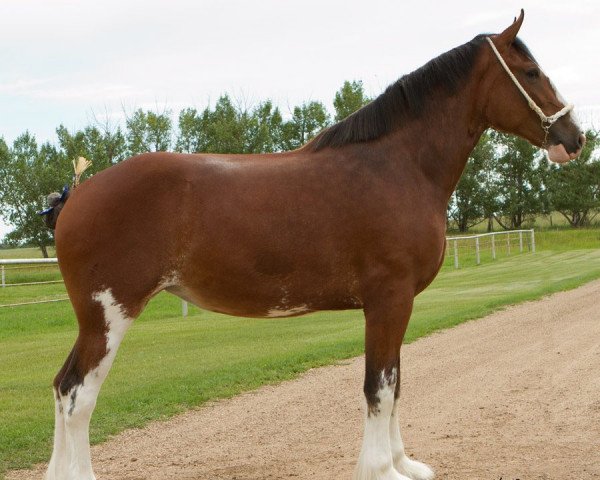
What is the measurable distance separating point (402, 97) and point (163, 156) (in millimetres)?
1681

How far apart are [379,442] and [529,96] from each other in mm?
2509

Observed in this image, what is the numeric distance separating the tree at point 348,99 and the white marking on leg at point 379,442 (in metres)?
44.4

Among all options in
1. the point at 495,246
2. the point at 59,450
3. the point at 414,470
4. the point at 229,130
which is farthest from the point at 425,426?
the point at 229,130

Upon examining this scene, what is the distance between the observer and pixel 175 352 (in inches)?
420

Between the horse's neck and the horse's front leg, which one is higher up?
the horse's neck

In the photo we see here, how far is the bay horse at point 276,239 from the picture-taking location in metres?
4.30

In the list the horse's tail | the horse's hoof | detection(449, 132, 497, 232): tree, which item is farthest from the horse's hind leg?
detection(449, 132, 497, 232): tree

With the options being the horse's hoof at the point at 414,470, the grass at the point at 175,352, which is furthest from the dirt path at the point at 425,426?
the grass at the point at 175,352

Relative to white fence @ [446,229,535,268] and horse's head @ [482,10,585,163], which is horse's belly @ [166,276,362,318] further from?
white fence @ [446,229,535,268]

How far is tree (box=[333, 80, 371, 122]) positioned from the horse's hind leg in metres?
44.6

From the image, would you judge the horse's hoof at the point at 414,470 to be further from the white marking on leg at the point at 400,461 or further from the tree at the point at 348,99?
the tree at the point at 348,99

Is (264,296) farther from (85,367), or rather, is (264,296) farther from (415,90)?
(415,90)

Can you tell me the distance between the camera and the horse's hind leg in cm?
425

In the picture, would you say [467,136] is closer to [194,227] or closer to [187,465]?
[194,227]
